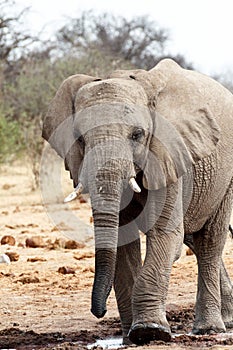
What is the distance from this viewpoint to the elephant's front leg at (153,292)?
185 inches

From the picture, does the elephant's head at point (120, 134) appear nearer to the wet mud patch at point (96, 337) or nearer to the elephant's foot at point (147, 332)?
the elephant's foot at point (147, 332)

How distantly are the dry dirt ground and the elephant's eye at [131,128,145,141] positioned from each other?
35.4 inches

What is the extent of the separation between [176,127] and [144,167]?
0.31m

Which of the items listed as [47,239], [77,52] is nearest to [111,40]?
[77,52]

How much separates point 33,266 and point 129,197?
3413mm

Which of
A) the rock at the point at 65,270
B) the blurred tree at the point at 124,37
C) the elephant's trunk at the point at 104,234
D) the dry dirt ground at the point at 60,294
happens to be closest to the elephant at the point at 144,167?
the elephant's trunk at the point at 104,234

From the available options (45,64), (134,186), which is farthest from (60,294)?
(45,64)

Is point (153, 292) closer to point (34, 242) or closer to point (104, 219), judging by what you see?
point (104, 219)

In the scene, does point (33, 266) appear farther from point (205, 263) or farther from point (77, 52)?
point (77, 52)

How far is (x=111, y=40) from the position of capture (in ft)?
119

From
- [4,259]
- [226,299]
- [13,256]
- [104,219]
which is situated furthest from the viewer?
[13,256]

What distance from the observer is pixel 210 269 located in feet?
→ 18.6

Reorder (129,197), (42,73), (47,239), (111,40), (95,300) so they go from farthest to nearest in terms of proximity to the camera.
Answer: (111,40) < (42,73) < (47,239) < (129,197) < (95,300)

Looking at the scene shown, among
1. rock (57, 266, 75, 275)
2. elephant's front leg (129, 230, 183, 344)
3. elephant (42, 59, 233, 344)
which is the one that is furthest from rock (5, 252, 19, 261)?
elephant's front leg (129, 230, 183, 344)
